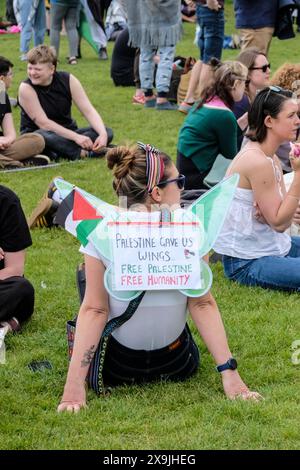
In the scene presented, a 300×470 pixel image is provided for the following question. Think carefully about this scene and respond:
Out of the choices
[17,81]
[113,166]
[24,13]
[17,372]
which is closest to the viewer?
[113,166]

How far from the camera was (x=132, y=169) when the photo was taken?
4051mm

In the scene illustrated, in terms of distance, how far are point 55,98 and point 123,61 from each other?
473 cm

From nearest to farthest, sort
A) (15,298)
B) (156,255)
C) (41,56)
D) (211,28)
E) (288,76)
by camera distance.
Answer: (156,255) < (15,298) < (288,76) < (41,56) < (211,28)

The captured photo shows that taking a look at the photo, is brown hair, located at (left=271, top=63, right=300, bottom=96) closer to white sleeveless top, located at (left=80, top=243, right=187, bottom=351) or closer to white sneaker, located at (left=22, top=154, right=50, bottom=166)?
white sneaker, located at (left=22, top=154, right=50, bottom=166)

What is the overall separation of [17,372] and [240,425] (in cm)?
126

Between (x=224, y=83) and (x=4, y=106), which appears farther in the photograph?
(x=4, y=106)

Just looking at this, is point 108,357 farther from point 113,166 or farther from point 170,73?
point 170,73

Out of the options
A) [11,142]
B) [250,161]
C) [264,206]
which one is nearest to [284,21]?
[11,142]

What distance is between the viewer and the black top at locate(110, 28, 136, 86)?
43.6 feet

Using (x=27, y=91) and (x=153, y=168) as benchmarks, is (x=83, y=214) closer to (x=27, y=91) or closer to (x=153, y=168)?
(x=153, y=168)

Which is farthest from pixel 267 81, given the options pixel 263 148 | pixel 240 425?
pixel 240 425

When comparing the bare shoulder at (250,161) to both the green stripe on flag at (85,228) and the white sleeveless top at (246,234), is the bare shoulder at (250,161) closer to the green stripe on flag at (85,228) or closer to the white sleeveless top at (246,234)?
the white sleeveless top at (246,234)

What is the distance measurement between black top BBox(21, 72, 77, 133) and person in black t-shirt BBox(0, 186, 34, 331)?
3844mm
